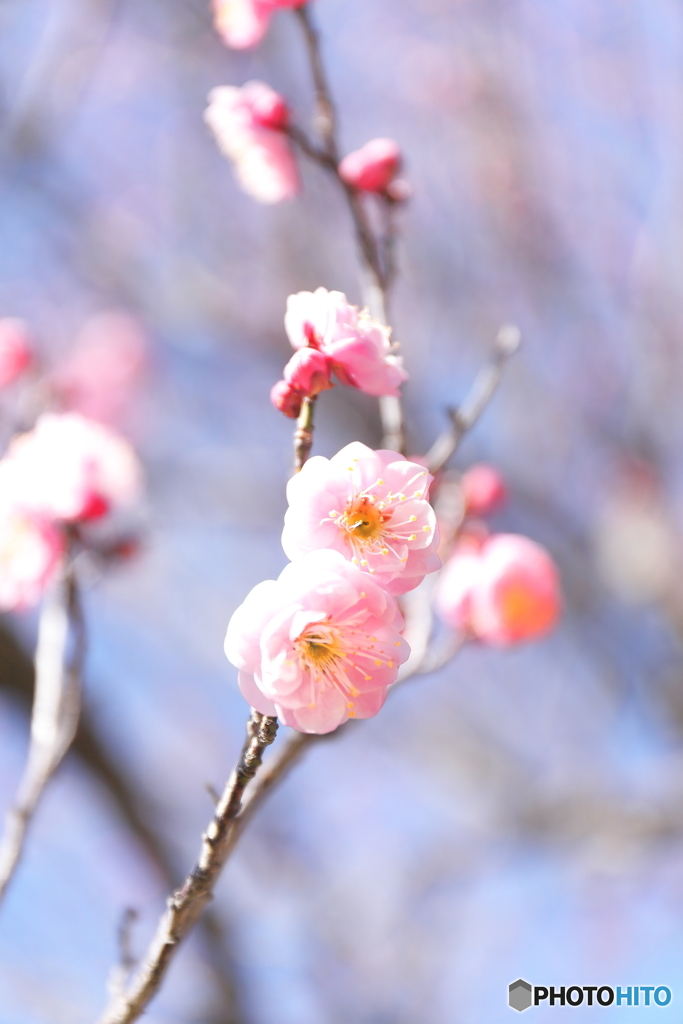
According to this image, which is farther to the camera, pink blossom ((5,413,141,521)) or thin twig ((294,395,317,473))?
pink blossom ((5,413,141,521))

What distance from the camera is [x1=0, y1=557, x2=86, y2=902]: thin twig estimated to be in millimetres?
945

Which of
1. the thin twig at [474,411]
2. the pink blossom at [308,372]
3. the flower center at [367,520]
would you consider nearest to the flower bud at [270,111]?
the thin twig at [474,411]

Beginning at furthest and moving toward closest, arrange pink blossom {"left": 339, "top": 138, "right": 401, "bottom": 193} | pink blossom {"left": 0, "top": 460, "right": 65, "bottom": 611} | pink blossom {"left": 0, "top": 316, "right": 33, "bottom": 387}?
pink blossom {"left": 0, "top": 316, "right": 33, "bottom": 387} < pink blossom {"left": 339, "top": 138, "right": 401, "bottom": 193} < pink blossom {"left": 0, "top": 460, "right": 65, "bottom": 611}

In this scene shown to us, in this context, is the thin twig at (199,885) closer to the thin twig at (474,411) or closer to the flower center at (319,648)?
the flower center at (319,648)

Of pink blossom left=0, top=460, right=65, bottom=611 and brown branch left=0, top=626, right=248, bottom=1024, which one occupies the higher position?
pink blossom left=0, top=460, right=65, bottom=611

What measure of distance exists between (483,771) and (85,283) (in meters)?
2.65

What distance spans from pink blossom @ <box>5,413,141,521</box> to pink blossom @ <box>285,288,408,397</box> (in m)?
0.50

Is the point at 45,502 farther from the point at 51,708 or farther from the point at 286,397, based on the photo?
the point at 286,397

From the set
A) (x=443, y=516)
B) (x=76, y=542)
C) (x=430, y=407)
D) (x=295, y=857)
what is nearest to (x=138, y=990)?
(x=76, y=542)

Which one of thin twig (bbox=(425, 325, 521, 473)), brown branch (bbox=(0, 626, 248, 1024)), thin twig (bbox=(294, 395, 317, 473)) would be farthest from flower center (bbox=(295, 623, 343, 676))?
brown branch (bbox=(0, 626, 248, 1024))

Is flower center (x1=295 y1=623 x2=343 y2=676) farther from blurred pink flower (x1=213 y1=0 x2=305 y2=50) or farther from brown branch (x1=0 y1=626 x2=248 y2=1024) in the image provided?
brown branch (x1=0 y1=626 x2=248 y2=1024)

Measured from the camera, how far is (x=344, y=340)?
77 centimetres

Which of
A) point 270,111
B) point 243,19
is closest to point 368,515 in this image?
point 270,111

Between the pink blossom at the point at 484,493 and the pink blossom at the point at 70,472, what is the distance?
553 millimetres
